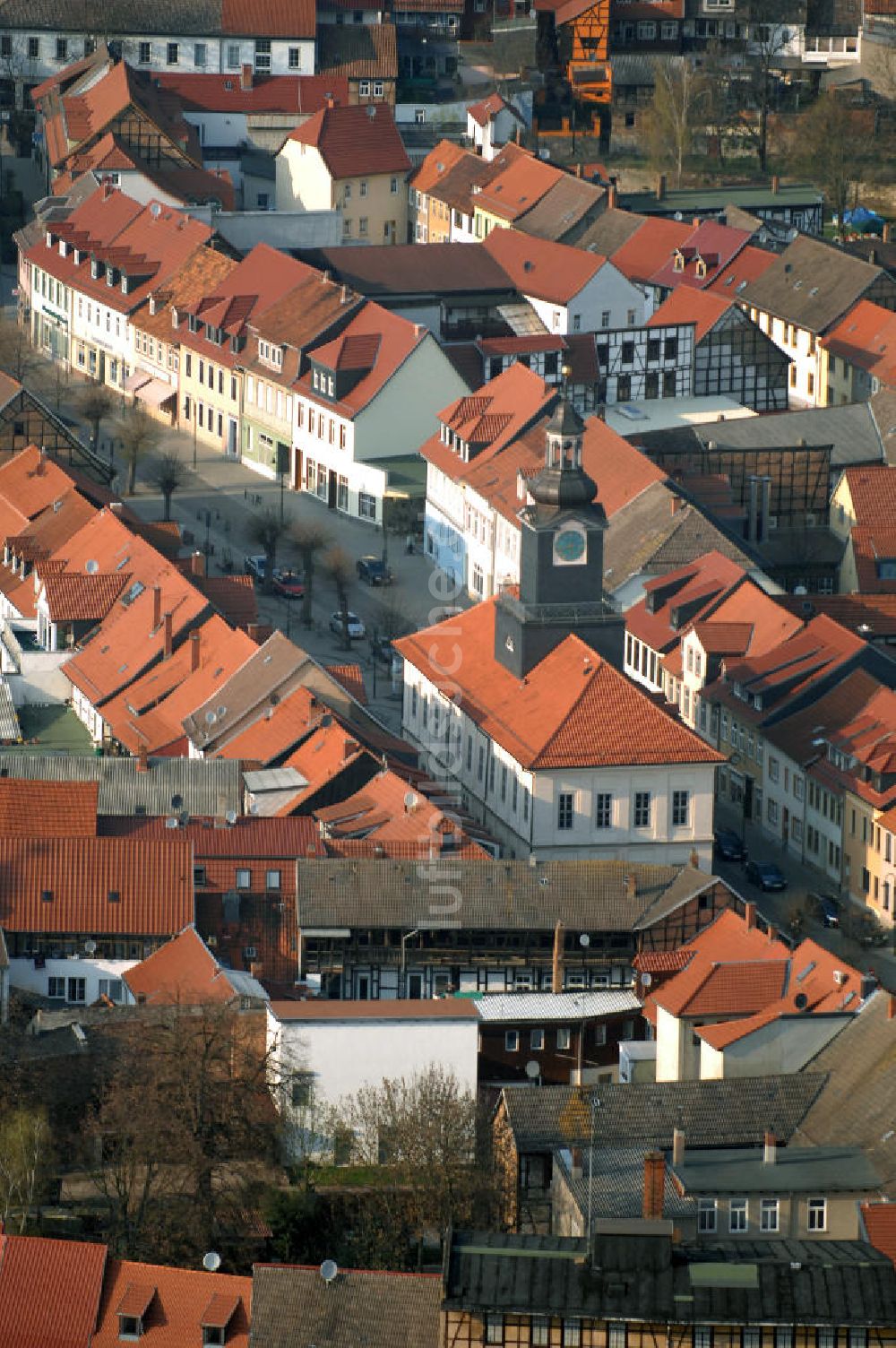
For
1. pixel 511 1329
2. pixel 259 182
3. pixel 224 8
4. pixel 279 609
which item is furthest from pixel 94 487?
pixel 511 1329

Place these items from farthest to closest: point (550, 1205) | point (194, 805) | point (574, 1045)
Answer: point (194, 805) → point (574, 1045) → point (550, 1205)

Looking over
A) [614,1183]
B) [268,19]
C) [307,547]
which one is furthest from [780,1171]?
[268,19]

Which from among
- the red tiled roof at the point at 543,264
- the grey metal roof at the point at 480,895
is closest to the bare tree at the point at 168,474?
the red tiled roof at the point at 543,264

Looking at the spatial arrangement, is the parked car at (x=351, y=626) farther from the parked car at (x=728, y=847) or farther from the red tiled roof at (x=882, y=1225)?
the red tiled roof at (x=882, y=1225)

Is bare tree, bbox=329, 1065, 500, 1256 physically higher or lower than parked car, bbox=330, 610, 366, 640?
higher

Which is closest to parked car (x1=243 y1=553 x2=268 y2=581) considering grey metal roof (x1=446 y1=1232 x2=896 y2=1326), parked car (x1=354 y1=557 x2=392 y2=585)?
parked car (x1=354 y1=557 x2=392 y2=585)

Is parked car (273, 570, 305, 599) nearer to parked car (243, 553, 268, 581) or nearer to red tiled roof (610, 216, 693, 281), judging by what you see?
parked car (243, 553, 268, 581)

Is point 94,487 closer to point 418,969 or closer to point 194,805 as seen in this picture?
point 194,805
